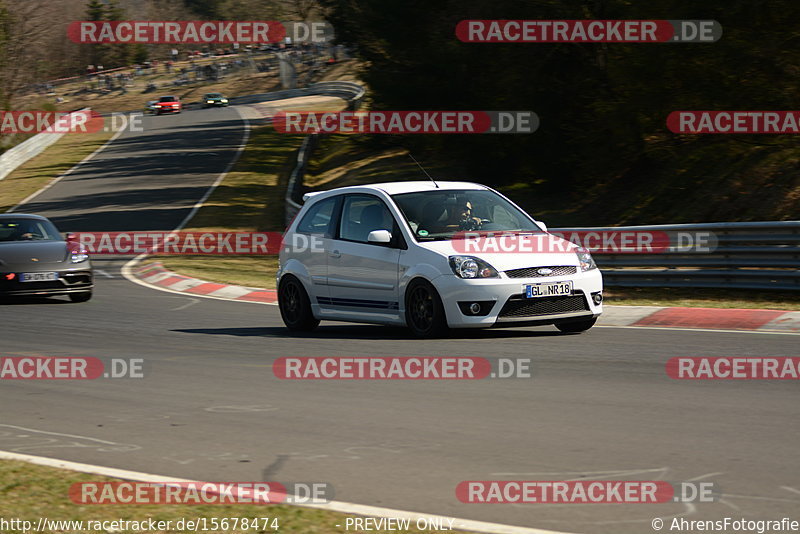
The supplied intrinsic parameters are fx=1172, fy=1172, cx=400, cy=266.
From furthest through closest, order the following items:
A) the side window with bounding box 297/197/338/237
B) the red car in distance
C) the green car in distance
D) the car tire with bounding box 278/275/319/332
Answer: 1. the green car in distance
2. the red car in distance
3. the car tire with bounding box 278/275/319/332
4. the side window with bounding box 297/197/338/237

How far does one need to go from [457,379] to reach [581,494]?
381cm

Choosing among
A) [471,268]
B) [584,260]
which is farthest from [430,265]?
[584,260]

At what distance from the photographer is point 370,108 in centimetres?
3856

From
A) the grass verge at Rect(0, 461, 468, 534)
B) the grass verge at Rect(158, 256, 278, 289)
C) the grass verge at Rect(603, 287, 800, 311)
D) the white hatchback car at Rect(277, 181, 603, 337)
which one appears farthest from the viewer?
the grass verge at Rect(158, 256, 278, 289)

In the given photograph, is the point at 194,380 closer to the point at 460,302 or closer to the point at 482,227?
the point at 460,302

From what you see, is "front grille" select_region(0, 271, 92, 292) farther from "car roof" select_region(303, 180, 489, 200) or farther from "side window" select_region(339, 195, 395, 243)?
"car roof" select_region(303, 180, 489, 200)

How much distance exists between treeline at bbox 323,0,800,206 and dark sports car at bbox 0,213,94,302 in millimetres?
11028

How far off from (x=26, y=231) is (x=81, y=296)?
1.57 metres

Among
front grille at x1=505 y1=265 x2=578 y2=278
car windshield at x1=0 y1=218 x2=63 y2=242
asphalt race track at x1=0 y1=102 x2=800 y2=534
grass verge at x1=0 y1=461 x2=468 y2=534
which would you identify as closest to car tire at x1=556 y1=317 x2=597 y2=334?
asphalt race track at x1=0 y1=102 x2=800 y2=534

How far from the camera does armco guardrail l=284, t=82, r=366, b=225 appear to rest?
31500mm

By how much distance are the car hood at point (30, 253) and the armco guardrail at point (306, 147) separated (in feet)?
33.2

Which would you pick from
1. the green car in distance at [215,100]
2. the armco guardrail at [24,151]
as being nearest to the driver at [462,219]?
the armco guardrail at [24,151]

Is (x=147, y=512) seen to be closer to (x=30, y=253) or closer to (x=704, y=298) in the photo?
(x=704, y=298)

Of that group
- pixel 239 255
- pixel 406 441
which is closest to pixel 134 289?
pixel 239 255
